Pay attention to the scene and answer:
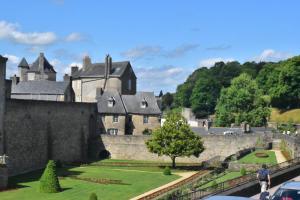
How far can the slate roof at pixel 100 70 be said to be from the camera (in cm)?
8094

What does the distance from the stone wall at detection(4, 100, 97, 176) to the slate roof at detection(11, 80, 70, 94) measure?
1125cm

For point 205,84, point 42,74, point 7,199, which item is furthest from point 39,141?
point 205,84

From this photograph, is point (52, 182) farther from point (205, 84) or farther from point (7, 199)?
point (205, 84)

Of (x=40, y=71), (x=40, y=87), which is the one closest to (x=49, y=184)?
(x=40, y=87)

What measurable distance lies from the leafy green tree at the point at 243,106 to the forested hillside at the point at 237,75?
1.56 metres

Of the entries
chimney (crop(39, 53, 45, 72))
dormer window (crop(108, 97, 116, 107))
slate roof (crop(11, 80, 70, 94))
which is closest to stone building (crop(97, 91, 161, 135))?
dormer window (crop(108, 97, 116, 107))

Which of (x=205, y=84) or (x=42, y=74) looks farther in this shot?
(x=205, y=84)

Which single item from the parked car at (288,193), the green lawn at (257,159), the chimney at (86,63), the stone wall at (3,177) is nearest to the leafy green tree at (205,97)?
the chimney at (86,63)

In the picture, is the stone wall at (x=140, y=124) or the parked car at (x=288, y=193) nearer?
the parked car at (x=288, y=193)

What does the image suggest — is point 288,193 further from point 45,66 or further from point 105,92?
point 45,66

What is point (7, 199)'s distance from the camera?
34.0m

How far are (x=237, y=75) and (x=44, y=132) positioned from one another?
94377mm

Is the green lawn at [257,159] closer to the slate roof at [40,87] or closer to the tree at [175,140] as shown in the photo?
the tree at [175,140]

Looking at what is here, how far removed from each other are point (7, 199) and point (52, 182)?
12.9ft
